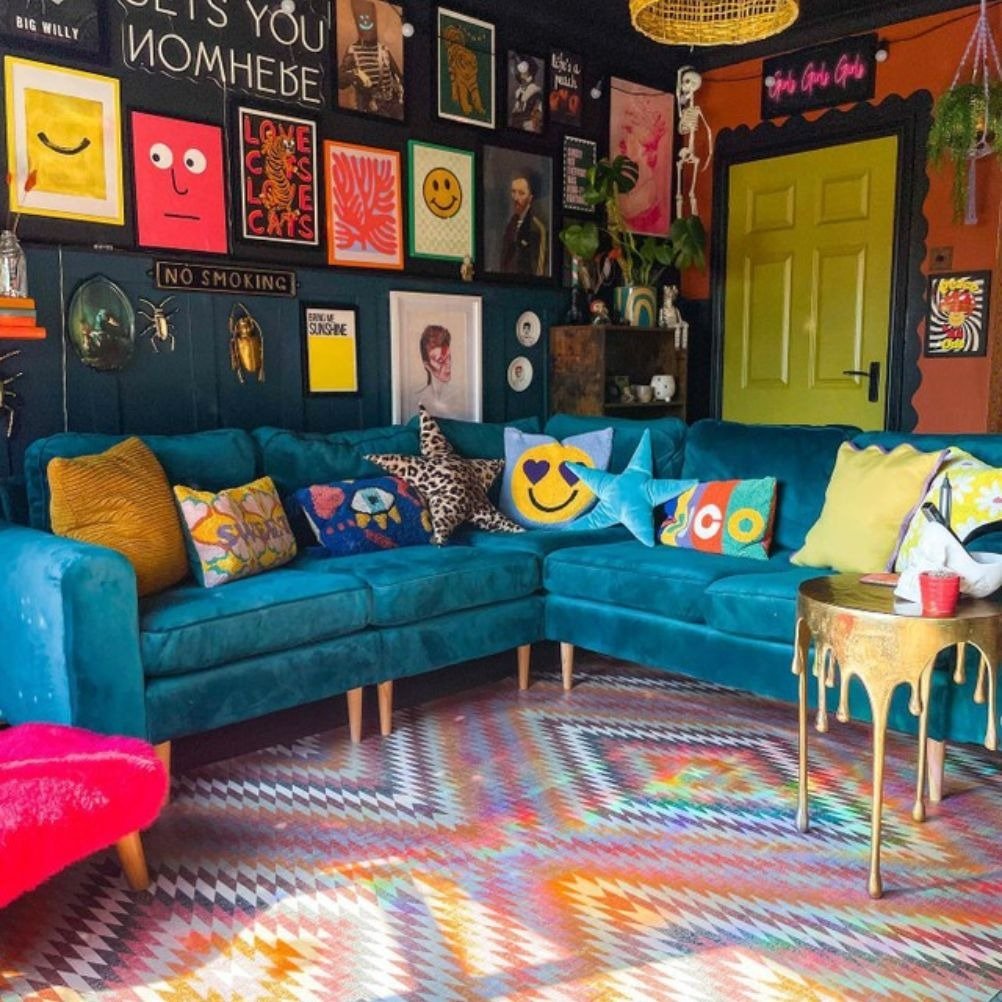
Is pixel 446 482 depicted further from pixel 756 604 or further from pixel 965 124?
pixel 965 124

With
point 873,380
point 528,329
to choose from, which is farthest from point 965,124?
point 528,329

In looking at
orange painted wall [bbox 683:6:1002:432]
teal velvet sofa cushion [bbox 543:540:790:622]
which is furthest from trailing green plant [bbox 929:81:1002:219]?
teal velvet sofa cushion [bbox 543:540:790:622]

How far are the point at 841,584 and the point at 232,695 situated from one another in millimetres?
1547

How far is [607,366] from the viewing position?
4.89 meters

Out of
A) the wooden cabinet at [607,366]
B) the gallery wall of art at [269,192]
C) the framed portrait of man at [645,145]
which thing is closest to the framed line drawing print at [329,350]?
the gallery wall of art at [269,192]

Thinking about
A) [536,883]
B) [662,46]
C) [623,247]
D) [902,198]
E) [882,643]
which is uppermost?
[662,46]

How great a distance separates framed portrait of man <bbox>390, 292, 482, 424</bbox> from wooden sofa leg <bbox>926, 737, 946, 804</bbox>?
8.10 feet

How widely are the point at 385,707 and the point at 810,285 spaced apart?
10.4ft

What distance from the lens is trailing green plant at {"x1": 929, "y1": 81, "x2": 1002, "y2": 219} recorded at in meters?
3.91

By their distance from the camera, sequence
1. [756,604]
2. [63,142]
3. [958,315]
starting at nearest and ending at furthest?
[756,604] < [63,142] < [958,315]

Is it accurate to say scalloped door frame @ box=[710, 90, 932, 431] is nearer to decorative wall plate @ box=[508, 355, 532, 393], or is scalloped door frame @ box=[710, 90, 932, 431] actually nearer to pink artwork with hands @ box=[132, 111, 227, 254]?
decorative wall plate @ box=[508, 355, 532, 393]

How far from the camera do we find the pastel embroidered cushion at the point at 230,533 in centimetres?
280

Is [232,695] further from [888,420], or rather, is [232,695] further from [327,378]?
[888,420]

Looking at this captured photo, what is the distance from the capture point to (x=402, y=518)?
3355mm
